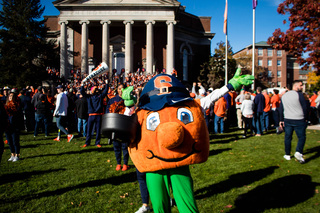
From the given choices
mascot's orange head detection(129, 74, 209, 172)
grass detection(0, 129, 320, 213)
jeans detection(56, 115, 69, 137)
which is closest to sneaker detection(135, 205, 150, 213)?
grass detection(0, 129, 320, 213)

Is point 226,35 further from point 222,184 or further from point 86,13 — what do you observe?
point 222,184

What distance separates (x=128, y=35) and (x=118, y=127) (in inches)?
1025

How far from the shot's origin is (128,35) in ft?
87.5

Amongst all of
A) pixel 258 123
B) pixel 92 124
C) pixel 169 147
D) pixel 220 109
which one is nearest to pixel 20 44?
pixel 92 124

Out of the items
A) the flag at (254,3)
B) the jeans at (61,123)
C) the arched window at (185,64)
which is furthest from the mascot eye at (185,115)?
the arched window at (185,64)

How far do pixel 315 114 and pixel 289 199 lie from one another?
14023 mm

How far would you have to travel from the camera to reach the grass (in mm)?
3955

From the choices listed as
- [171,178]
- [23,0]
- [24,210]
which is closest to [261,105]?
[171,178]

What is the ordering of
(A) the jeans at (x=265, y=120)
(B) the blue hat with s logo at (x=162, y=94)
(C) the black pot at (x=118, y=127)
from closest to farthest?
(C) the black pot at (x=118, y=127) < (B) the blue hat with s logo at (x=162, y=94) < (A) the jeans at (x=265, y=120)

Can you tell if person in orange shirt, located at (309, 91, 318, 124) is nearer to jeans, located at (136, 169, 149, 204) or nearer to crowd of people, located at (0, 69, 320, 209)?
crowd of people, located at (0, 69, 320, 209)

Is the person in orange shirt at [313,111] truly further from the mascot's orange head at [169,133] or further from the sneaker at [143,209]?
the mascot's orange head at [169,133]

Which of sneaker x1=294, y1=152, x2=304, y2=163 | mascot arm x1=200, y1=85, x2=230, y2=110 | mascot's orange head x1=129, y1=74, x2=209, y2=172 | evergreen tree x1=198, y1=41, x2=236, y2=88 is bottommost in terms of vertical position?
sneaker x1=294, y1=152, x2=304, y2=163

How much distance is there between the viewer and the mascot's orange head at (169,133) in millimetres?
2432

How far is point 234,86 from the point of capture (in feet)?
10.2
